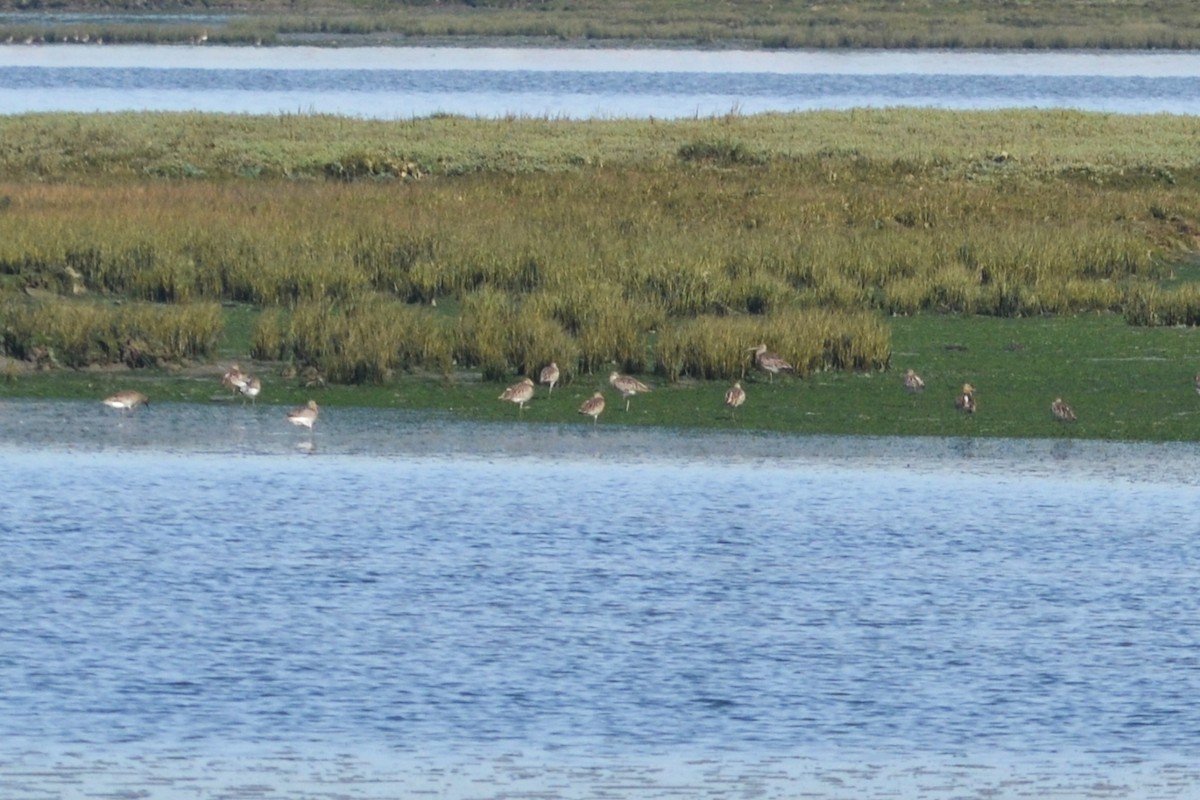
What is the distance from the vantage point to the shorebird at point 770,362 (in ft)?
62.1

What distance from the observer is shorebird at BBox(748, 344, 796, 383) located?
746 inches

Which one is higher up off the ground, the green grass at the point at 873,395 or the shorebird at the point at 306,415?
Result: the green grass at the point at 873,395

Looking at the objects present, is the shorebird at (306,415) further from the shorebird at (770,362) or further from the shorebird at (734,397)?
the shorebird at (770,362)

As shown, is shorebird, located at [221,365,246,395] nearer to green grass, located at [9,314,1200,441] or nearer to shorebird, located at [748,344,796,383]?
green grass, located at [9,314,1200,441]

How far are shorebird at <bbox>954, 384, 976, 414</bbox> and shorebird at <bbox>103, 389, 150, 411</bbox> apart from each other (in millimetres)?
6674

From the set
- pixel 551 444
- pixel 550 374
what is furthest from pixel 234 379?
pixel 551 444

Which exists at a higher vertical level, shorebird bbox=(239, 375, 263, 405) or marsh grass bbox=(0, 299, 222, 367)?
marsh grass bbox=(0, 299, 222, 367)

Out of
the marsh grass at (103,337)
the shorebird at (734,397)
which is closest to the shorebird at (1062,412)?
the shorebird at (734,397)

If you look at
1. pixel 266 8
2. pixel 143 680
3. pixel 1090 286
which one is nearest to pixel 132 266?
pixel 1090 286

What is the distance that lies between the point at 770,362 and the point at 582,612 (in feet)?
22.7

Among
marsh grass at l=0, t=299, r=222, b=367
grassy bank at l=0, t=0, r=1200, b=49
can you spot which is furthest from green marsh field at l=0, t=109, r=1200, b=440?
grassy bank at l=0, t=0, r=1200, b=49

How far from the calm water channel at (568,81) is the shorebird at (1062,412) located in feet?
105

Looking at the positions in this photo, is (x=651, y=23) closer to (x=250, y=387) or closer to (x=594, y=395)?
(x=594, y=395)

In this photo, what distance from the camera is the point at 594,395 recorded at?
18.7 metres
